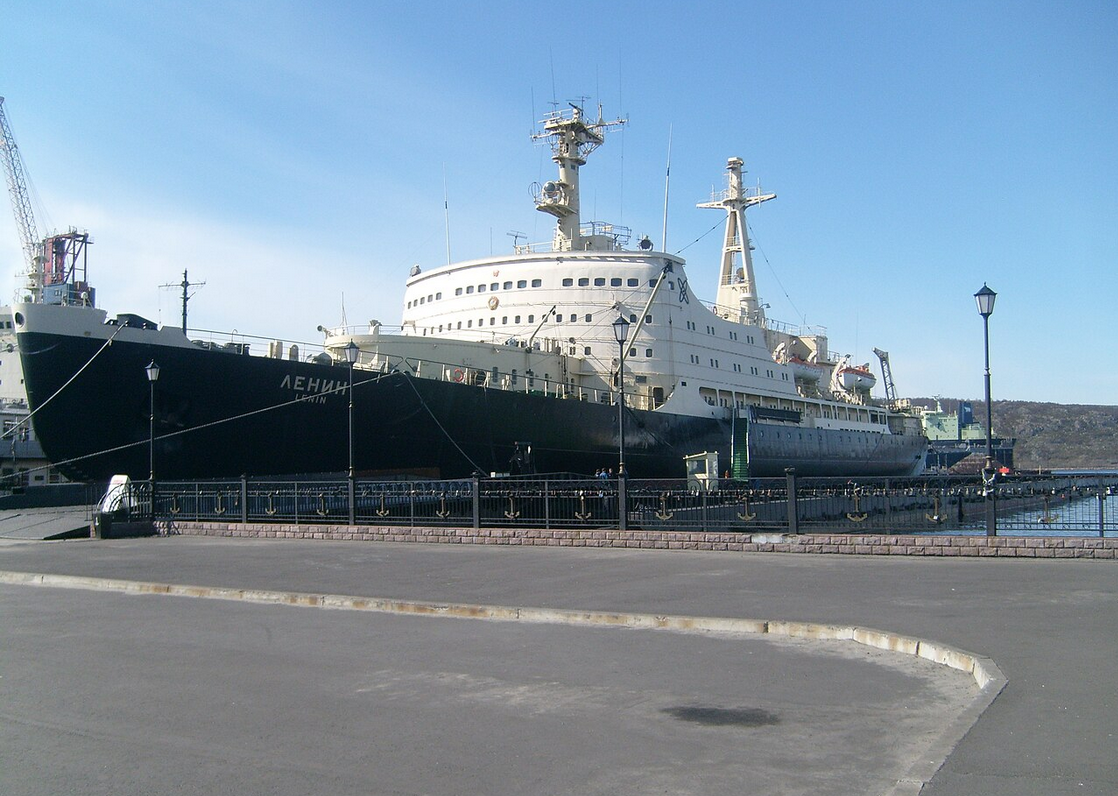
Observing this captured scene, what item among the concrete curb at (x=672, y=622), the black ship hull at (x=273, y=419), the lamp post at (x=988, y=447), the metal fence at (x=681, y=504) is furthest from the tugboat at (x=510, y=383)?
the concrete curb at (x=672, y=622)

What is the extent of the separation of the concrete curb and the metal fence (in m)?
6.71

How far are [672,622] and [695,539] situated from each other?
268 inches

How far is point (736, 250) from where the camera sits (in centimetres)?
4769

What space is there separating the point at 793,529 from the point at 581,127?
2770 centimetres

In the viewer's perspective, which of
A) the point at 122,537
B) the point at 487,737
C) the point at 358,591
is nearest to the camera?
the point at 487,737

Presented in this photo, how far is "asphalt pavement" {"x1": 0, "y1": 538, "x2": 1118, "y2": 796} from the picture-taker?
4.30 meters

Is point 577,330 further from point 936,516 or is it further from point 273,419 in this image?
point 936,516

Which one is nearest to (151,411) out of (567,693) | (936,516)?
(936,516)

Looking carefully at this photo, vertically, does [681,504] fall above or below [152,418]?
below

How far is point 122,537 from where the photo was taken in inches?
766

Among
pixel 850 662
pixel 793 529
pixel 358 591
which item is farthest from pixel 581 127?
pixel 850 662

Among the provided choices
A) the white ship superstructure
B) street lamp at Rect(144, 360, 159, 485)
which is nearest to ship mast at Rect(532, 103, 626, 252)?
the white ship superstructure

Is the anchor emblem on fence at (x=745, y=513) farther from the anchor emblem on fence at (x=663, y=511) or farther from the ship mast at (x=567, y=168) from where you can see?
the ship mast at (x=567, y=168)

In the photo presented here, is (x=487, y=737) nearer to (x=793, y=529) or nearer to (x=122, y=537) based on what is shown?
(x=793, y=529)
